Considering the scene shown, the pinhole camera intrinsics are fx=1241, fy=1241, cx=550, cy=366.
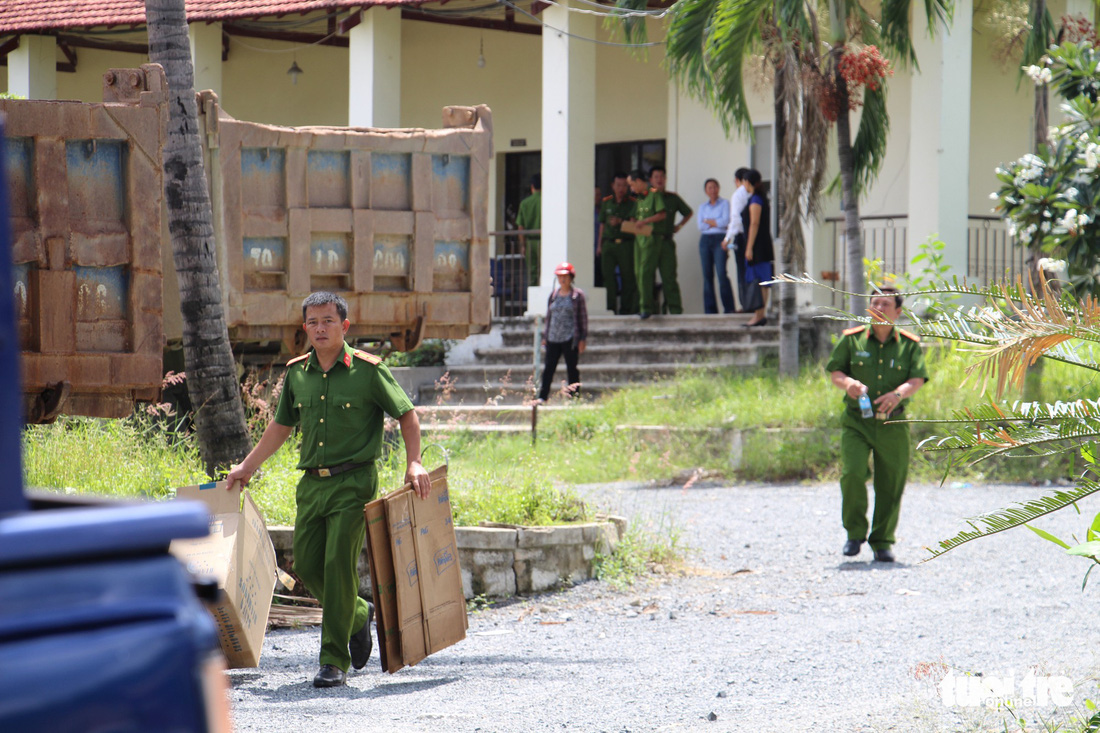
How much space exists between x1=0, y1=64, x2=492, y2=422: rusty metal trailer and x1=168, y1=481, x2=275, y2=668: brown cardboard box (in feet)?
5.27

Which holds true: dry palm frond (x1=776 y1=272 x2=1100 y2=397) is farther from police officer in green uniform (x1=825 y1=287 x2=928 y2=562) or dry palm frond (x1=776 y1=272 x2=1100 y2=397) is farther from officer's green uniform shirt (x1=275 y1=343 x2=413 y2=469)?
police officer in green uniform (x1=825 y1=287 x2=928 y2=562)

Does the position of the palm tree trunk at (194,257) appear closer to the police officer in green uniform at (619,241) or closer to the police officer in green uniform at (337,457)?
the police officer in green uniform at (337,457)

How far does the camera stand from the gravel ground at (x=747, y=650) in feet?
16.0

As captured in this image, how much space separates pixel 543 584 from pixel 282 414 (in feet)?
7.76

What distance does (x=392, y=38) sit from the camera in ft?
56.6

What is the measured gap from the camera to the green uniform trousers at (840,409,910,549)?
8.33m

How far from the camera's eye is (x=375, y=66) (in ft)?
55.7

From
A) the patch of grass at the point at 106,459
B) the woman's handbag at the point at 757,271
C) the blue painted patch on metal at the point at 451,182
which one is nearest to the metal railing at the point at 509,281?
the woman's handbag at the point at 757,271

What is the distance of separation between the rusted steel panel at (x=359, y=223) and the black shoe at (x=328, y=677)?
3.49 meters

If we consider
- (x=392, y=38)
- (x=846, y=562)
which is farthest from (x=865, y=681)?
(x=392, y=38)

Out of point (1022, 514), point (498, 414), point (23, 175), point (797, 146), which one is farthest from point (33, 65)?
point (1022, 514)

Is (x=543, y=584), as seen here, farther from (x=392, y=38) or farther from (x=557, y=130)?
(x=392, y=38)

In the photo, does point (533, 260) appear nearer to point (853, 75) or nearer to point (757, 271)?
point (757, 271)

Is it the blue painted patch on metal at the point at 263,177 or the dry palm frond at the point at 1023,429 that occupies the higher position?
the blue painted patch on metal at the point at 263,177
